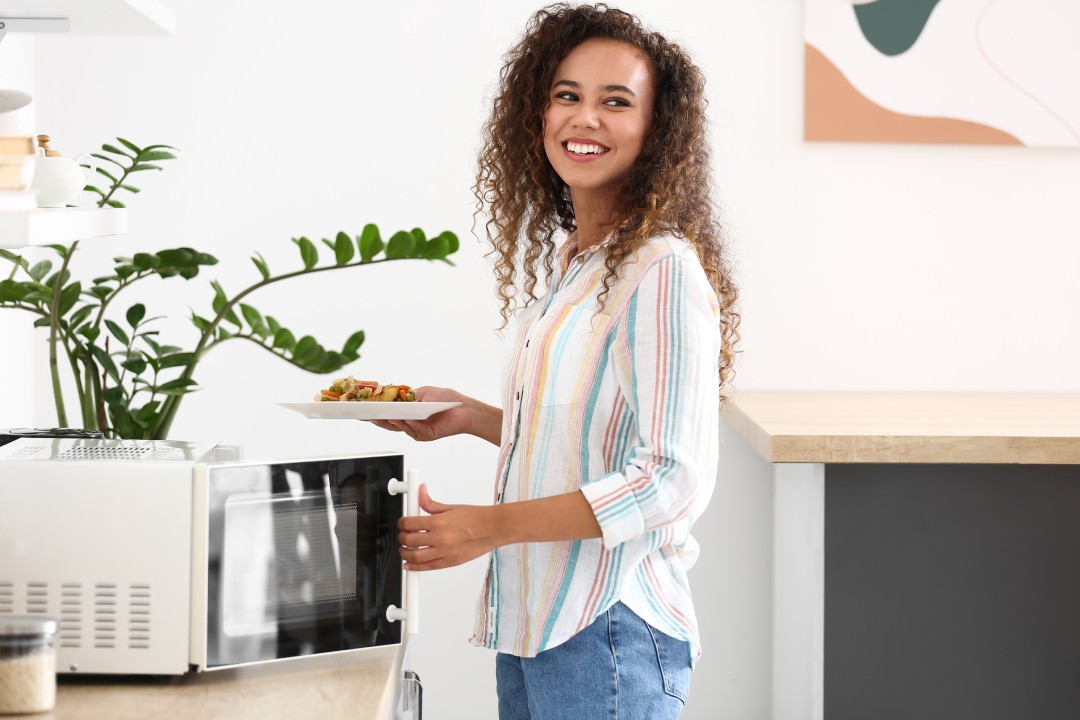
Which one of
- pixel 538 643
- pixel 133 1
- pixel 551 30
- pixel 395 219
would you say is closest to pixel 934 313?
pixel 395 219

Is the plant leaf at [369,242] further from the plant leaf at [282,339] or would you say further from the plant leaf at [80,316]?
the plant leaf at [80,316]

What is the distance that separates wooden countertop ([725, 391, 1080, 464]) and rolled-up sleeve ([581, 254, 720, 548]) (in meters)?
0.58

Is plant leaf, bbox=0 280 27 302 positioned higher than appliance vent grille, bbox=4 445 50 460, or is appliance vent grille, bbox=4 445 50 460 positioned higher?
plant leaf, bbox=0 280 27 302

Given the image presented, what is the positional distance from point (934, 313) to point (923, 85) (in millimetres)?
487

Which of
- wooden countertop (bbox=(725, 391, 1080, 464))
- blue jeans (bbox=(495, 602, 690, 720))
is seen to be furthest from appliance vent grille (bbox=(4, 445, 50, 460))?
wooden countertop (bbox=(725, 391, 1080, 464))

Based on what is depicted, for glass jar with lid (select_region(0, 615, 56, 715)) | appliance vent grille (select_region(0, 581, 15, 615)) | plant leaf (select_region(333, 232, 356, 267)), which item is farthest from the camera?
plant leaf (select_region(333, 232, 356, 267))

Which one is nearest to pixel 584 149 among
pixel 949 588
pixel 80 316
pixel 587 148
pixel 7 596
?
pixel 587 148

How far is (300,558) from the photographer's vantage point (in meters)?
1.16

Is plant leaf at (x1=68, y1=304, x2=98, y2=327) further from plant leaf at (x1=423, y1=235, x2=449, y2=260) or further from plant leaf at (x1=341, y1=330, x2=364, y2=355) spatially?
plant leaf at (x1=423, y1=235, x2=449, y2=260)

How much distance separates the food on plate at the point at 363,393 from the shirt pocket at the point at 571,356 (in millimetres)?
240

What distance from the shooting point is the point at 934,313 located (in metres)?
2.42

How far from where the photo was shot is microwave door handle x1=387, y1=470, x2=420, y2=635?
1180 millimetres

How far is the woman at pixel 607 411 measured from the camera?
1118 mm

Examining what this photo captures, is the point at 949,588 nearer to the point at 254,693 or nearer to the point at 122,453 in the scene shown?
the point at 254,693
